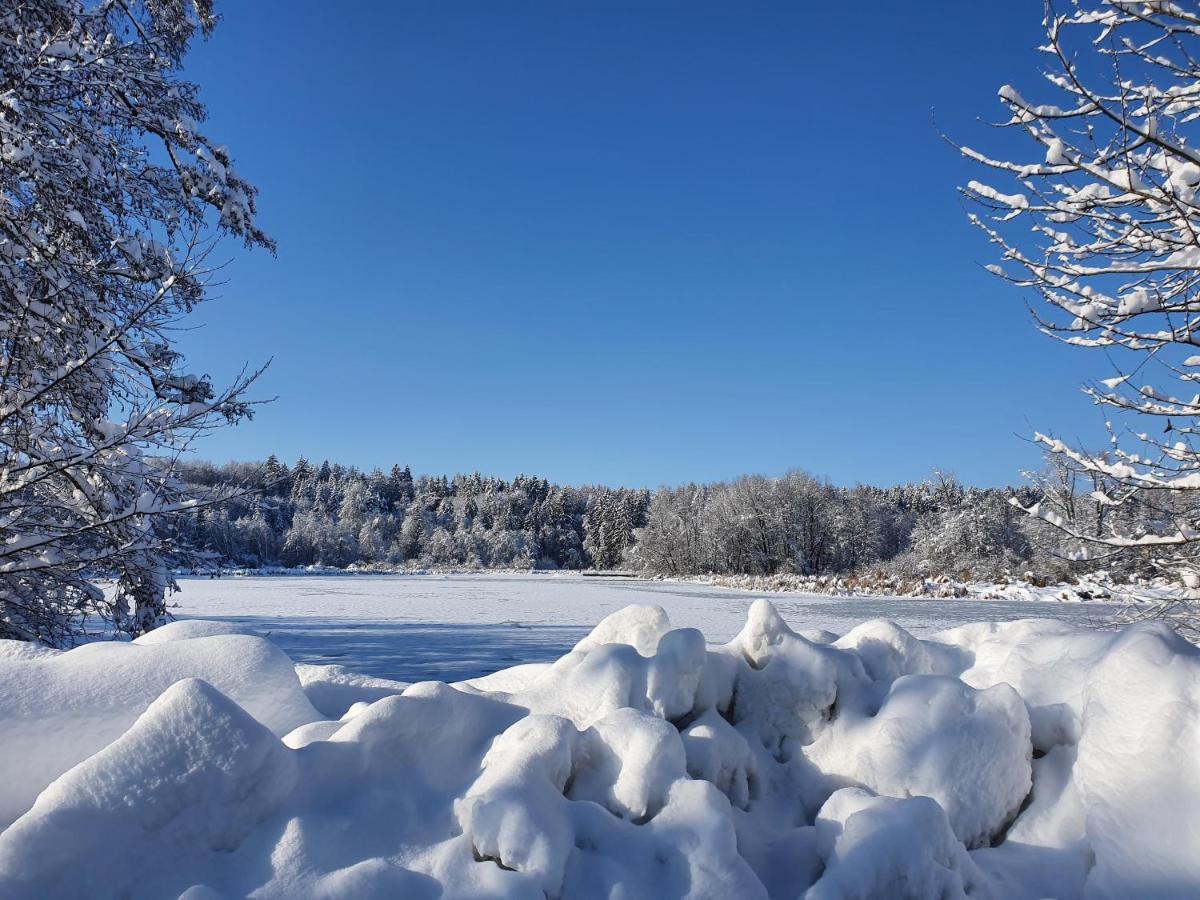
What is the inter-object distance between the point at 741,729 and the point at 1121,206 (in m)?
3.08

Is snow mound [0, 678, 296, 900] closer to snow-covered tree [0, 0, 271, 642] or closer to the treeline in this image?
snow-covered tree [0, 0, 271, 642]

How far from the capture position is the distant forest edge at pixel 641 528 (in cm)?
4128

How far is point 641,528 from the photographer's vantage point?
64875 mm

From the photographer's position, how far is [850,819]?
6.85 ft

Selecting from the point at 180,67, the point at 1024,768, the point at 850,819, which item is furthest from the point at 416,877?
the point at 180,67

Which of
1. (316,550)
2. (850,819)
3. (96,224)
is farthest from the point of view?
(316,550)

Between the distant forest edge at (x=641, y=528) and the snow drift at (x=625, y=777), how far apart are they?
1150 inches

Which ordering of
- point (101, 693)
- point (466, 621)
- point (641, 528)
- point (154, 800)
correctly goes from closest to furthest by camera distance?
point (154, 800)
point (101, 693)
point (466, 621)
point (641, 528)

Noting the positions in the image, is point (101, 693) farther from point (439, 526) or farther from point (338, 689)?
point (439, 526)

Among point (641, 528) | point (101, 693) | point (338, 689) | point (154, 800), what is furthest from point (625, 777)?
point (641, 528)

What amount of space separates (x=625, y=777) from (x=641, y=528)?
63149 millimetres

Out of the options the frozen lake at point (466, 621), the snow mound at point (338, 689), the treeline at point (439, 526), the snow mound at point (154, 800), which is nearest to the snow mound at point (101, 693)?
the snow mound at point (338, 689)

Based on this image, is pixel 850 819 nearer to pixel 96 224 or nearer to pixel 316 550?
pixel 96 224

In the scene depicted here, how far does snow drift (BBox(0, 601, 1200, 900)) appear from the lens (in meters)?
1.83
